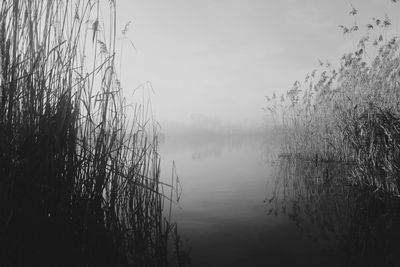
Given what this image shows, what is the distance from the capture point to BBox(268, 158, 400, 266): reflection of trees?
9.35 feet

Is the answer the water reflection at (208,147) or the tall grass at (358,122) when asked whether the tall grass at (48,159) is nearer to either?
the tall grass at (358,122)

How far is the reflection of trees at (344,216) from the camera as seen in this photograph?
285 centimetres

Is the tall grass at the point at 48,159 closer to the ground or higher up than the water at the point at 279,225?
higher up

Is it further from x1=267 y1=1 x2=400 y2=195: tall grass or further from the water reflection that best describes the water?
the water reflection

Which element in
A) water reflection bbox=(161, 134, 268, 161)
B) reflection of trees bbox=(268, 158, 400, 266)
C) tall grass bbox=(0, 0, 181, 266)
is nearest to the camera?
tall grass bbox=(0, 0, 181, 266)

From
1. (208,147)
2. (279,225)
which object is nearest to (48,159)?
(279,225)

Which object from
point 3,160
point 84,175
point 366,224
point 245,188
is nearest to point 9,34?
point 3,160

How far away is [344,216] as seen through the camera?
392 cm

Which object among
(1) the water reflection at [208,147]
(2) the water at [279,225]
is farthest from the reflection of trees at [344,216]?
(1) the water reflection at [208,147]

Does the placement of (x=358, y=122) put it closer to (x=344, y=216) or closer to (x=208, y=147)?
(x=344, y=216)

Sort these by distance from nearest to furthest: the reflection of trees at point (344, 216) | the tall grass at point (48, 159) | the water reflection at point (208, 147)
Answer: the tall grass at point (48, 159) → the reflection of trees at point (344, 216) → the water reflection at point (208, 147)

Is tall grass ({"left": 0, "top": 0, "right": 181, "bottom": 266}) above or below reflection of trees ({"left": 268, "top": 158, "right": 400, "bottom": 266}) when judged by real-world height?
above

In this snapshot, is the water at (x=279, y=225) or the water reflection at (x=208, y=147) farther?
the water reflection at (x=208, y=147)

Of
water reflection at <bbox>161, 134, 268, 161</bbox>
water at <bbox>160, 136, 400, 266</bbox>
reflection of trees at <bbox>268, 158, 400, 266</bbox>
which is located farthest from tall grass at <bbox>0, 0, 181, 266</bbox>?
water reflection at <bbox>161, 134, 268, 161</bbox>
